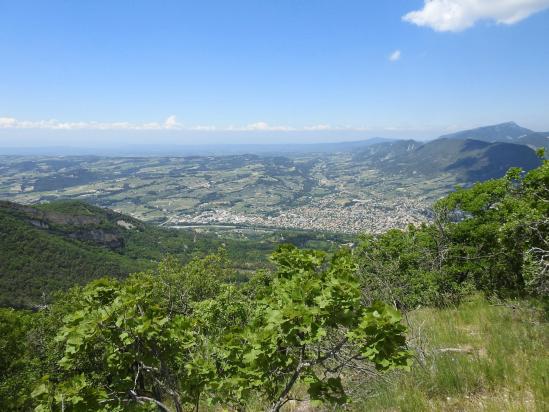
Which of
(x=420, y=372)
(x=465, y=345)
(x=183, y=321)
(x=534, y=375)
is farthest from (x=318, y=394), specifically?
(x=465, y=345)

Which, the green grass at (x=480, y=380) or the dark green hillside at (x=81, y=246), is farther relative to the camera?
the dark green hillside at (x=81, y=246)

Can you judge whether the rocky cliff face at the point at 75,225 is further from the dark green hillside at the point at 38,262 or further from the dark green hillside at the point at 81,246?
the dark green hillside at the point at 38,262

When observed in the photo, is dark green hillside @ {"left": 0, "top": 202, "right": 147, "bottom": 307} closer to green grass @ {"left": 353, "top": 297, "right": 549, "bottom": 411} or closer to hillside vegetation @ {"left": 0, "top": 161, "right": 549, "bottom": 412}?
hillside vegetation @ {"left": 0, "top": 161, "right": 549, "bottom": 412}

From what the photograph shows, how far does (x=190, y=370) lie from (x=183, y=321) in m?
0.61

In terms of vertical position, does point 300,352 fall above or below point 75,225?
A: above

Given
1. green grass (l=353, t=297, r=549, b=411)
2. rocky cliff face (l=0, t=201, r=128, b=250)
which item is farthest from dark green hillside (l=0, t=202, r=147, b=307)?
green grass (l=353, t=297, r=549, b=411)

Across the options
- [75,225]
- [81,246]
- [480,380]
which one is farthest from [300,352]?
[75,225]

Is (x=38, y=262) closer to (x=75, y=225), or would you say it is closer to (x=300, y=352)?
(x=75, y=225)

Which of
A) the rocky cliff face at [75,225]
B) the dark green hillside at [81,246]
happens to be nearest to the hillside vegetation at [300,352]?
the dark green hillside at [81,246]

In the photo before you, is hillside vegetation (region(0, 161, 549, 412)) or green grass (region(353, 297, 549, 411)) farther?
green grass (region(353, 297, 549, 411))

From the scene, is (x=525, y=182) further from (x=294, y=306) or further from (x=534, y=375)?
(x=294, y=306)

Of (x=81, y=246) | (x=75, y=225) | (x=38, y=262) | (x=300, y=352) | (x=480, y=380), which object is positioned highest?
(x=300, y=352)

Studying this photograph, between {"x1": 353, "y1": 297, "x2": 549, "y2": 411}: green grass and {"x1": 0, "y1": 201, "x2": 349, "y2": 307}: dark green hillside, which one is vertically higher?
{"x1": 353, "y1": 297, "x2": 549, "y2": 411}: green grass

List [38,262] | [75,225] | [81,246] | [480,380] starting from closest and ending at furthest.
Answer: [480,380] < [38,262] < [81,246] < [75,225]
